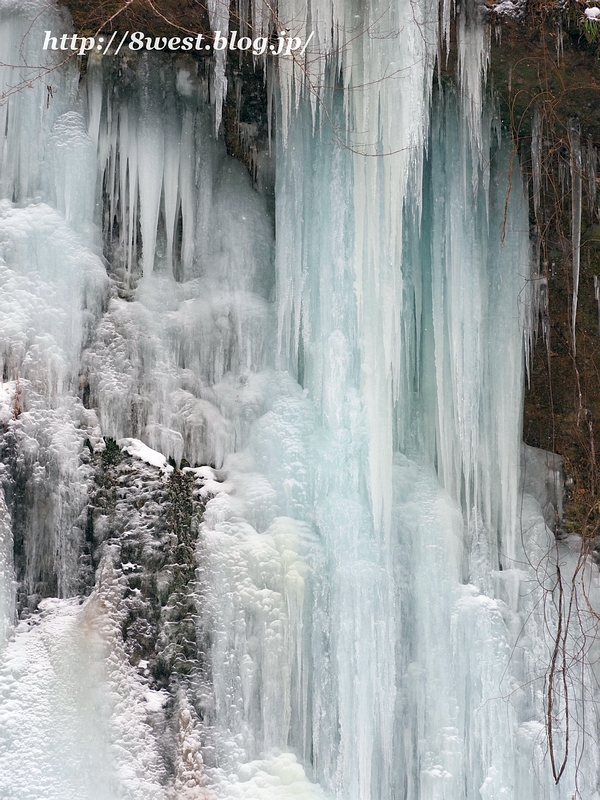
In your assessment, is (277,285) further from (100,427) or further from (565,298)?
(565,298)

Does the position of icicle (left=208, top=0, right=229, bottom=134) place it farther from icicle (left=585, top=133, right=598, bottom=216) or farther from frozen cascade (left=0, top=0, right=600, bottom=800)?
icicle (left=585, top=133, right=598, bottom=216)

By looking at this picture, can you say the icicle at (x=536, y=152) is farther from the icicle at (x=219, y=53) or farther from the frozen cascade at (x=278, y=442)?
the icicle at (x=219, y=53)

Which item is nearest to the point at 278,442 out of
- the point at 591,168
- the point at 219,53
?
the point at 219,53

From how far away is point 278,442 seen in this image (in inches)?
192

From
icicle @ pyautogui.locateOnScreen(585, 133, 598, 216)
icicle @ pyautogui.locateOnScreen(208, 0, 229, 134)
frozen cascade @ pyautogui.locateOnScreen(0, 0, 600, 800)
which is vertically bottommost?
frozen cascade @ pyautogui.locateOnScreen(0, 0, 600, 800)

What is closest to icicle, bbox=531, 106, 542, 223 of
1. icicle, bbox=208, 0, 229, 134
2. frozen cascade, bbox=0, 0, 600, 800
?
frozen cascade, bbox=0, 0, 600, 800

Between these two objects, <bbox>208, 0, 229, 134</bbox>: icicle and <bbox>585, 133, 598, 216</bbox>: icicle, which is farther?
<bbox>585, 133, 598, 216</bbox>: icicle

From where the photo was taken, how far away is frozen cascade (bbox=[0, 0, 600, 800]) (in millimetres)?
4457

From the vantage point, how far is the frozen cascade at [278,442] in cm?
446

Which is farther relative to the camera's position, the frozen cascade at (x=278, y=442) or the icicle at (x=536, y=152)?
the icicle at (x=536, y=152)

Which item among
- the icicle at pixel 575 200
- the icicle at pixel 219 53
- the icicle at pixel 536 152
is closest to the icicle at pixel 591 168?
the icicle at pixel 575 200

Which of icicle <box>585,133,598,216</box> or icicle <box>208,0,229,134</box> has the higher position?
icicle <box>208,0,229,134</box>

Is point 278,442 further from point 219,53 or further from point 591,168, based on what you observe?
point 591,168

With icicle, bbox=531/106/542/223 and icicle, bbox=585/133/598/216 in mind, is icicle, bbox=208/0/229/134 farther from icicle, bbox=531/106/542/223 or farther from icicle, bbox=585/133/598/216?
icicle, bbox=585/133/598/216
